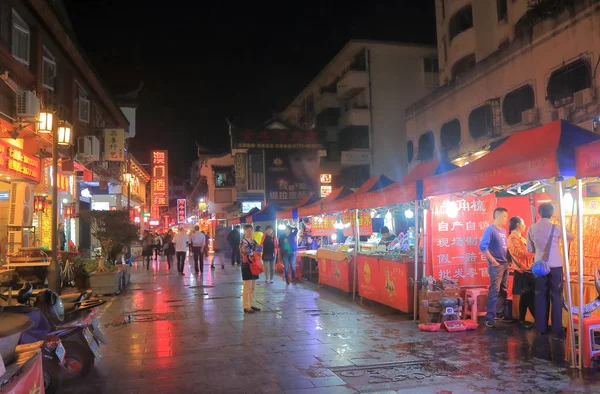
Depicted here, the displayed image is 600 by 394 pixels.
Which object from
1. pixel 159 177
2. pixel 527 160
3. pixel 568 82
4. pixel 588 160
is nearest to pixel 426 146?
pixel 568 82

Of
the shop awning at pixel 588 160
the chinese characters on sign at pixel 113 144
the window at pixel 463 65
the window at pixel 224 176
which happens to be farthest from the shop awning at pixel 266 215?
the window at pixel 224 176

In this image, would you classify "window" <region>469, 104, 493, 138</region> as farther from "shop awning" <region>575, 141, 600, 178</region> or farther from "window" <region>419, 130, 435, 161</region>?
"shop awning" <region>575, 141, 600, 178</region>

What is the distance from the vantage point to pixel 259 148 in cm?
3344

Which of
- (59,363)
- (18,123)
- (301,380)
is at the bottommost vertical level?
(301,380)

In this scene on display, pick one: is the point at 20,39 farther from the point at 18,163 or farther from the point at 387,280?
the point at 387,280

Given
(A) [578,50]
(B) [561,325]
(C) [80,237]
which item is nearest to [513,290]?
(B) [561,325]

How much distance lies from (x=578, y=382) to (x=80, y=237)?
20.4 m

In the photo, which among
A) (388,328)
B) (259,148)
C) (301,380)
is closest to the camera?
(301,380)

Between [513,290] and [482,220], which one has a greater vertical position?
[482,220]

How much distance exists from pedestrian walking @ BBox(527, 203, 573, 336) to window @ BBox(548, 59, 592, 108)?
31.9 feet

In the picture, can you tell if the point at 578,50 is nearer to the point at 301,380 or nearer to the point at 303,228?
the point at 303,228

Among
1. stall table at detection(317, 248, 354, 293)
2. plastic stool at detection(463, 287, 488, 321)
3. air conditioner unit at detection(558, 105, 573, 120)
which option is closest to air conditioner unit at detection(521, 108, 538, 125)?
air conditioner unit at detection(558, 105, 573, 120)

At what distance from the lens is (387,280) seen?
931 cm

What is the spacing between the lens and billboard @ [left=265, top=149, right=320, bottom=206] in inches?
1352
